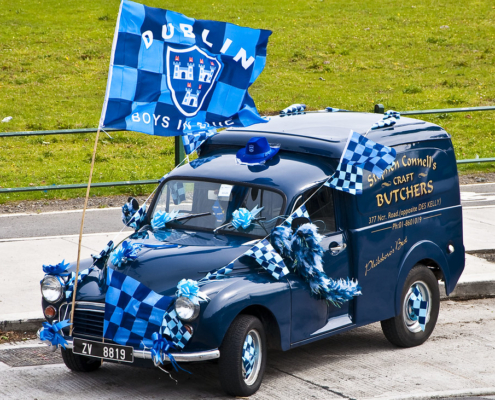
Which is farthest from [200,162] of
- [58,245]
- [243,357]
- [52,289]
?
[58,245]

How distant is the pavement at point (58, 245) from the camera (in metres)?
8.28

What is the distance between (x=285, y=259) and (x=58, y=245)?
198 inches

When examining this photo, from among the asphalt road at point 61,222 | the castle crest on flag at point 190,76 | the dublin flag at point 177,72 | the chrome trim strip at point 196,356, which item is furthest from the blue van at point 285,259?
the asphalt road at point 61,222

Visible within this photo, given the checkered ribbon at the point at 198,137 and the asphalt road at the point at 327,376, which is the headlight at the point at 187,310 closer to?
the asphalt road at the point at 327,376

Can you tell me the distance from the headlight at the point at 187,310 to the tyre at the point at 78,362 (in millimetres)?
1225

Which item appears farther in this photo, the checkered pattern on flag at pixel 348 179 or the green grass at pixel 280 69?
the green grass at pixel 280 69

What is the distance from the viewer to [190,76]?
7.18 metres

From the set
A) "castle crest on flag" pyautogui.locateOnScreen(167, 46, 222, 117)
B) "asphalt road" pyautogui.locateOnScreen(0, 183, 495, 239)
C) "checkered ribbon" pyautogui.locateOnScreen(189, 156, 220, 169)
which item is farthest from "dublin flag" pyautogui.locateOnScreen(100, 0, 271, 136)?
"asphalt road" pyautogui.locateOnScreen(0, 183, 495, 239)

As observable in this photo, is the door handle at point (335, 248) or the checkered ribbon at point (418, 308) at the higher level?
the door handle at point (335, 248)

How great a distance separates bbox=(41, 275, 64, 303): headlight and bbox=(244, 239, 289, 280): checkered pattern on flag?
60.5 inches

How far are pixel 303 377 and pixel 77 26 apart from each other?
2794cm

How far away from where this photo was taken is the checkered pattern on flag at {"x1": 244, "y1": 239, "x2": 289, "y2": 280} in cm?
617

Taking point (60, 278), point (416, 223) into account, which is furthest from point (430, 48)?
point (60, 278)

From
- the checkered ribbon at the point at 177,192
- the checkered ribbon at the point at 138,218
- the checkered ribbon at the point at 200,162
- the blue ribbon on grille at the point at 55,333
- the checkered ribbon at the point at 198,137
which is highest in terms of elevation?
the checkered ribbon at the point at 198,137
